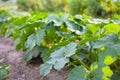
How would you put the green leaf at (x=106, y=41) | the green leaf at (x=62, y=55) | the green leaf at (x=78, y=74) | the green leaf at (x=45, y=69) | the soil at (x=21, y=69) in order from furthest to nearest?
the soil at (x=21, y=69) → the green leaf at (x=45, y=69) → the green leaf at (x=62, y=55) → the green leaf at (x=78, y=74) → the green leaf at (x=106, y=41)

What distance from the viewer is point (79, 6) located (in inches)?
390

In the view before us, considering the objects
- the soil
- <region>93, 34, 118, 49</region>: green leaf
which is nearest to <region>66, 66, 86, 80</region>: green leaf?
<region>93, 34, 118, 49</region>: green leaf

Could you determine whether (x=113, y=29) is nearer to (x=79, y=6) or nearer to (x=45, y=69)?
(x=45, y=69)

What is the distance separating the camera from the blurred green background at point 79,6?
8.00 m

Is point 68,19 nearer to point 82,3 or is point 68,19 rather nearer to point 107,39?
point 107,39

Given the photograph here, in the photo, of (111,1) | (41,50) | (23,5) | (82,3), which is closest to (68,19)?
(41,50)

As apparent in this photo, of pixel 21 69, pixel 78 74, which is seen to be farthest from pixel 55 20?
pixel 78 74

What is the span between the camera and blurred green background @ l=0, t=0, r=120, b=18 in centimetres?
800

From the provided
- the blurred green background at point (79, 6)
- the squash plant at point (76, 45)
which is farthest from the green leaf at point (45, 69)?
the blurred green background at point (79, 6)

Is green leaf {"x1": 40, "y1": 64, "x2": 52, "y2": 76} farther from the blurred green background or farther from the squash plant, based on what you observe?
the blurred green background

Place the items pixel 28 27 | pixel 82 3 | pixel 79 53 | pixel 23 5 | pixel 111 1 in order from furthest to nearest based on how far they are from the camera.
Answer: pixel 23 5
pixel 82 3
pixel 111 1
pixel 28 27
pixel 79 53

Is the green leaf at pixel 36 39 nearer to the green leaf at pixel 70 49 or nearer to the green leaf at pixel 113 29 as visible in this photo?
the green leaf at pixel 70 49

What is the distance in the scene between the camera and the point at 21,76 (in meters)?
3.27

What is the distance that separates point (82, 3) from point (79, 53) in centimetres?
702
